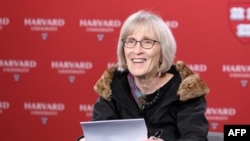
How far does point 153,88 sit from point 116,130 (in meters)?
0.40

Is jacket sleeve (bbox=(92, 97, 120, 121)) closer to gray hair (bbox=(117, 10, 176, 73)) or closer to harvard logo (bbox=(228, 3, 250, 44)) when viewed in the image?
gray hair (bbox=(117, 10, 176, 73))

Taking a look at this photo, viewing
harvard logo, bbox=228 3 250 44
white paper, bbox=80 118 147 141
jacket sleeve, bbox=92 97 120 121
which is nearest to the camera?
white paper, bbox=80 118 147 141

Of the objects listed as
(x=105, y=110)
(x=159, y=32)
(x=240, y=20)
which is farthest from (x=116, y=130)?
(x=240, y=20)

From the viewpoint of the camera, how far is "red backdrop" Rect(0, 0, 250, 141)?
3846 mm

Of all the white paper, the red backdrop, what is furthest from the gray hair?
the red backdrop

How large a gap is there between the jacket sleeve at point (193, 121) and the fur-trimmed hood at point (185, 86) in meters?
0.04

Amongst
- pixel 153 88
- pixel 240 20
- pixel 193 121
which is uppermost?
pixel 240 20

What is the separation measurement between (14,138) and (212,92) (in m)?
1.57

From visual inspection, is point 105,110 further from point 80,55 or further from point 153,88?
point 80,55

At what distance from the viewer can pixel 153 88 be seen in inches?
93.3

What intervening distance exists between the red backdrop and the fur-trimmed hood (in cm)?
154

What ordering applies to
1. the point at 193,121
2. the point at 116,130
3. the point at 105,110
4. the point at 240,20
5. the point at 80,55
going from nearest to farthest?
the point at 116,130
the point at 193,121
the point at 105,110
the point at 240,20
the point at 80,55

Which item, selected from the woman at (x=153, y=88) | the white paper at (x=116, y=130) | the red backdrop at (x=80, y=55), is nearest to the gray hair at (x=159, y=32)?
the woman at (x=153, y=88)

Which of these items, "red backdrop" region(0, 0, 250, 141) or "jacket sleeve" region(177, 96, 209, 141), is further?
"red backdrop" region(0, 0, 250, 141)
